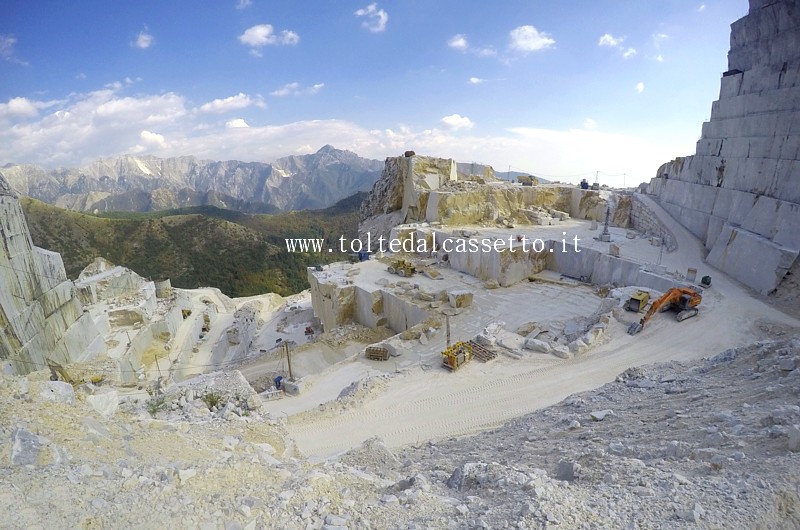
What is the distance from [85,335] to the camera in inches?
509

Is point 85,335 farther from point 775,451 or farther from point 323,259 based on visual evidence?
point 323,259

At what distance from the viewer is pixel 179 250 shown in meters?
44.1

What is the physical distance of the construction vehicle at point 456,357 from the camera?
9430mm

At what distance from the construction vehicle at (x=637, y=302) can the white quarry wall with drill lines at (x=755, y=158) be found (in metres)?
4.13

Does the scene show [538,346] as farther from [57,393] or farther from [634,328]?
[57,393]

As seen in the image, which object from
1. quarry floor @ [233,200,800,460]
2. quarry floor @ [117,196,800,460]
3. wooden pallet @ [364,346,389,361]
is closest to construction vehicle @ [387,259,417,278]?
quarry floor @ [117,196,800,460]

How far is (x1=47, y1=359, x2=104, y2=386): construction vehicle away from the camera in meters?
9.40

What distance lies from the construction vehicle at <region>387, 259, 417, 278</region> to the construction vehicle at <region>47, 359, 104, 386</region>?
11.2 meters

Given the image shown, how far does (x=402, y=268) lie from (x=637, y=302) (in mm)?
9605

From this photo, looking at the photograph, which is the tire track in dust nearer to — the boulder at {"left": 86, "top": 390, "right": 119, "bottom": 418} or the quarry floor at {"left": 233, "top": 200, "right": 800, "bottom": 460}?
the quarry floor at {"left": 233, "top": 200, "right": 800, "bottom": 460}

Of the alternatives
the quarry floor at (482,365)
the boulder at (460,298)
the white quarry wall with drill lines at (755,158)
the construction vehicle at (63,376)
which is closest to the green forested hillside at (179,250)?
the quarry floor at (482,365)

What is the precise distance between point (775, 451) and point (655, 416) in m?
1.56

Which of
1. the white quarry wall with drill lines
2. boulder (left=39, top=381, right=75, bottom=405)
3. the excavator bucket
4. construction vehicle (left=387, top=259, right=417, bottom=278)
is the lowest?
the excavator bucket

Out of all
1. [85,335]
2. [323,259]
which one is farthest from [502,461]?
[323,259]
